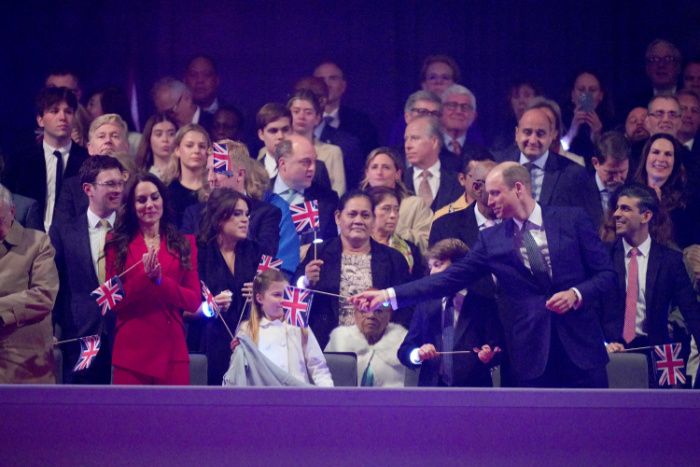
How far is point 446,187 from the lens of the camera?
6.66 meters

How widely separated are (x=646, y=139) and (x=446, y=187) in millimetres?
1134

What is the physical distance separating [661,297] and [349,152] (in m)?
2.03

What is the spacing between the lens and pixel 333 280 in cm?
595

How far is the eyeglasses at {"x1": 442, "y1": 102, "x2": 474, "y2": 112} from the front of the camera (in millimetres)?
7098

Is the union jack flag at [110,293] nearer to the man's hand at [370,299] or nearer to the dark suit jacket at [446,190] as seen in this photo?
the man's hand at [370,299]

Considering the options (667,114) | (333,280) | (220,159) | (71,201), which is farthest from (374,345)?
(667,114)

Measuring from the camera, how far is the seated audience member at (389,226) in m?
6.23

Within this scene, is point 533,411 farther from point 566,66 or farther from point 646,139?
point 566,66

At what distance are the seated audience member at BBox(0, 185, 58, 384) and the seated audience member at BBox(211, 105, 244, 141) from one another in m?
1.91

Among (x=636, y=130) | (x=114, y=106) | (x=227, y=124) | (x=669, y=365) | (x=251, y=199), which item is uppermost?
(x=114, y=106)

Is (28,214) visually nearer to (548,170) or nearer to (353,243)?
(353,243)

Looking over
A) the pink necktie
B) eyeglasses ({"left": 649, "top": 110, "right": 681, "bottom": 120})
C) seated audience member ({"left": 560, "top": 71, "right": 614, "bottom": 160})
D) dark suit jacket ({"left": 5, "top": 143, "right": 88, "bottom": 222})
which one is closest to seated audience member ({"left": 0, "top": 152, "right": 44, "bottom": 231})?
dark suit jacket ({"left": 5, "top": 143, "right": 88, "bottom": 222})

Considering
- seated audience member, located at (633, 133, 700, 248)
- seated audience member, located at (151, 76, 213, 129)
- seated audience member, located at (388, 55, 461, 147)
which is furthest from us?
seated audience member, located at (388, 55, 461, 147)

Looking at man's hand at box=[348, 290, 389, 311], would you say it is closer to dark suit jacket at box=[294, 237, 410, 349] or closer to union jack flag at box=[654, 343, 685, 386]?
dark suit jacket at box=[294, 237, 410, 349]
